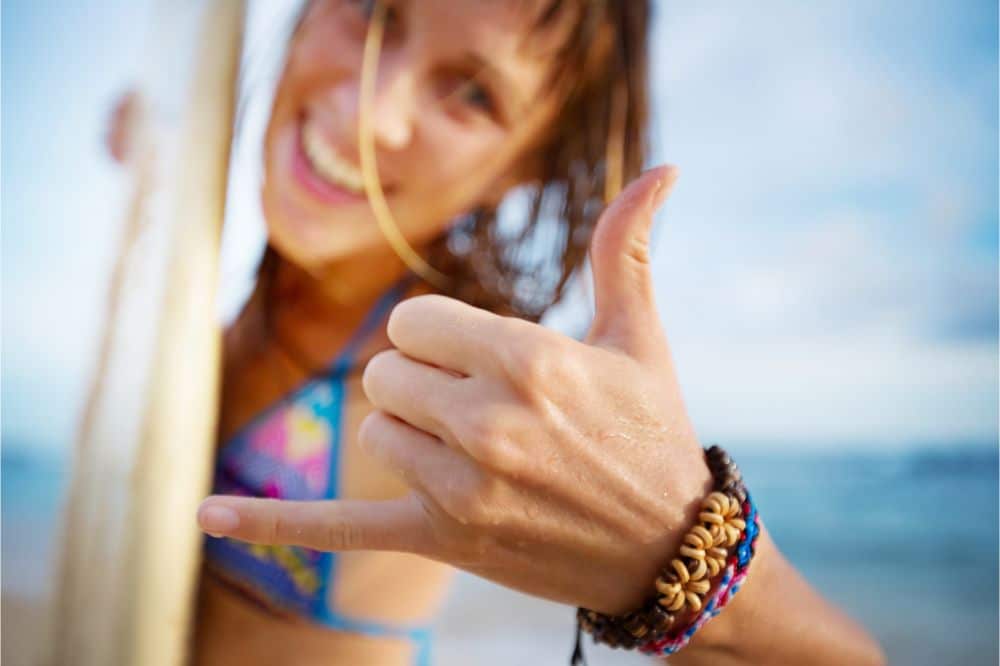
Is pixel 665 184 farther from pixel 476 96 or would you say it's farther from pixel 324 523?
pixel 476 96

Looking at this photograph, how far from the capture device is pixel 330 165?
82 cm

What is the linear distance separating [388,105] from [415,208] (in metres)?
0.12

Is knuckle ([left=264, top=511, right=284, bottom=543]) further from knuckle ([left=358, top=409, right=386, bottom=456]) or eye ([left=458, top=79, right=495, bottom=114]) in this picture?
eye ([left=458, top=79, right=495, bottom=114])

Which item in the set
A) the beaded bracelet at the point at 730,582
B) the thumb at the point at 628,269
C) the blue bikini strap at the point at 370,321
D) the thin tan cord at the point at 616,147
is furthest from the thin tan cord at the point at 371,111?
the beaded bracelet at the point at 730,582

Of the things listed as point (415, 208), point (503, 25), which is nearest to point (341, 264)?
point (415, 208)

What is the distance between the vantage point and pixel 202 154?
731 millimetres

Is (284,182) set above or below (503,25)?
below

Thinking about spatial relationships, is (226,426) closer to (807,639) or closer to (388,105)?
(388,105)

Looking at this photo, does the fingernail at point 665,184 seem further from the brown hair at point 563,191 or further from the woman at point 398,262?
the brown hair at point 563,191

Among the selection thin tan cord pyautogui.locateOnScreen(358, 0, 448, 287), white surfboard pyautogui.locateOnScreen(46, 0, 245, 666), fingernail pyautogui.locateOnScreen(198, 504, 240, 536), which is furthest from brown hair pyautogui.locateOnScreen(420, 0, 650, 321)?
fingernail pyautogui.locateOnScreen(198, 504, 240, 536)

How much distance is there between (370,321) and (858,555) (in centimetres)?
86

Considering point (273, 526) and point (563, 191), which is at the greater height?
point (563, 191)

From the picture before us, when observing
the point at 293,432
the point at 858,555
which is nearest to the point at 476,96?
the point at 293,432

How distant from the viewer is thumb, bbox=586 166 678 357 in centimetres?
42
